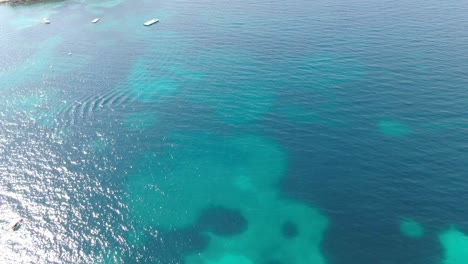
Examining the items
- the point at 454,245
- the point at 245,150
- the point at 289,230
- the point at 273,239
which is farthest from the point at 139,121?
the point at 454,245

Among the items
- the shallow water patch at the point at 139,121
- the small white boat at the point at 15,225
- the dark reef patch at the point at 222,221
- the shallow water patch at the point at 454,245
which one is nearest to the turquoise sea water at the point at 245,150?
the shallow water patch at the point at 454,245

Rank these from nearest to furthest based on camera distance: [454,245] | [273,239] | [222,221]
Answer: [454,245] < [273,239] < [222,221]

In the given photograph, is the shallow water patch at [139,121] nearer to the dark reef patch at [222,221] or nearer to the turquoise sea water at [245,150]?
the turquoise sea water at [245,150]

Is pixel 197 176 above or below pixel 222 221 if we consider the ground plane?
above

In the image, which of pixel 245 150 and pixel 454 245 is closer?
pixel 454 245

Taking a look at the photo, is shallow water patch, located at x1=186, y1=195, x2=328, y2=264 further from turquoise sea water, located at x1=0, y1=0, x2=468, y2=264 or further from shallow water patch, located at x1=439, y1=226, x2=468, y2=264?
shallow water patch, located at x1=439, y1=226, x2=468, y2=264

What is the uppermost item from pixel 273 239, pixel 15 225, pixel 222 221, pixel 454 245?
pixel 454 245

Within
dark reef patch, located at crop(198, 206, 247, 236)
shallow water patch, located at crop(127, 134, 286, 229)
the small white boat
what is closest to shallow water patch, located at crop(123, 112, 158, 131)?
shallow water patch, located at crop(127, 134, 286, 229)

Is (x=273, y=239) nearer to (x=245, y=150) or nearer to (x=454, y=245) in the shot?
(x=245, y=150)
